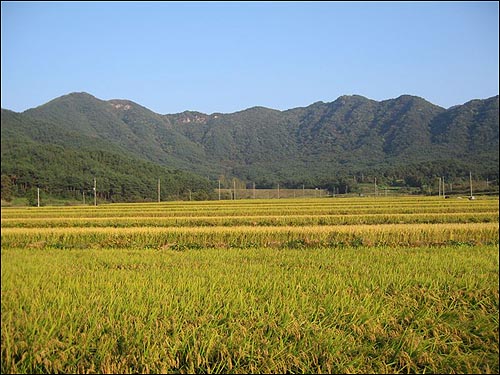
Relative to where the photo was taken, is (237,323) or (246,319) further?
(246,319)

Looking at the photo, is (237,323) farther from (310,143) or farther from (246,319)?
(310,143)

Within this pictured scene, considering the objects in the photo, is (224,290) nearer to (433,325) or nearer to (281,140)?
(433,325)

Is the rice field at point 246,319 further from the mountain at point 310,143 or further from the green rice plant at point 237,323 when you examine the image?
the mountain at point 310,143

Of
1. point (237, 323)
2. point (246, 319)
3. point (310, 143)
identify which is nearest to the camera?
point (237, 323)

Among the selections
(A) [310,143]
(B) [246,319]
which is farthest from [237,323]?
(A) [310,143]

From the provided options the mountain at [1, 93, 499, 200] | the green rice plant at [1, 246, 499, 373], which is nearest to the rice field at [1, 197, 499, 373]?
the green rice plant at [1, 246, 499, 373]

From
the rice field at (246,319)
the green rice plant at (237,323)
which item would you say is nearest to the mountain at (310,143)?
the rice field at (246,319)

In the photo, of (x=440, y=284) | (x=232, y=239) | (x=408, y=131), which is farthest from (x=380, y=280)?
(x=408, y=131)

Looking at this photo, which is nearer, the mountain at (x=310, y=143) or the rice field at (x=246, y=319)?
the rice field at (x=246, y=319)

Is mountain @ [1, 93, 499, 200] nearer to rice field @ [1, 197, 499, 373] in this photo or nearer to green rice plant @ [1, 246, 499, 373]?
rice field @ [1, 197, 499, 373]

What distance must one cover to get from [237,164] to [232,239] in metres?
150

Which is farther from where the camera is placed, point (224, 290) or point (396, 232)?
point (396, 232)

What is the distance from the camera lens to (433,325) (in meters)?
4.79

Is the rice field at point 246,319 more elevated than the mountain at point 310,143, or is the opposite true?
the mountain at point 310,143
